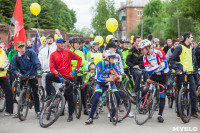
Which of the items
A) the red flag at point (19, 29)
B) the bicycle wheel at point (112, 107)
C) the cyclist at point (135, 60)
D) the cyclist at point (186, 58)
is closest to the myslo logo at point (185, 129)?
the cyclist at point (186, 58)

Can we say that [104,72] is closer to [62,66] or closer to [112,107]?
[112,107]

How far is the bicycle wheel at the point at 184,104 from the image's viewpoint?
7.87 m

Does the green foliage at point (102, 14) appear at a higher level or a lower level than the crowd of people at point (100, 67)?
higher

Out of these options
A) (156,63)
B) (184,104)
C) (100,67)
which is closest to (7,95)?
(100,67)

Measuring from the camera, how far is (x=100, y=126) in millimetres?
7797

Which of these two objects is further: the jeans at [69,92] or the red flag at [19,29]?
the red flag at [19,29]

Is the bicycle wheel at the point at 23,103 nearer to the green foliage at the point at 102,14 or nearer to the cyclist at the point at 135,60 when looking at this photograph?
the cyclist at the point at 135,60

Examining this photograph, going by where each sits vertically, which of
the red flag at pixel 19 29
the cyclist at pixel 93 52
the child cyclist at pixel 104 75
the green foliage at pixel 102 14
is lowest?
the child cyclist at pixel 104 75

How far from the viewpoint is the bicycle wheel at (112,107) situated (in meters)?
7.77

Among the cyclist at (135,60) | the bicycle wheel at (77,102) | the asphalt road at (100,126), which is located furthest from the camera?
the cyclist at (135,60)

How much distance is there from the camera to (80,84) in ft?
30.8

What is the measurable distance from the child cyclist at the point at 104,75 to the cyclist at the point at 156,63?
0.79 metres

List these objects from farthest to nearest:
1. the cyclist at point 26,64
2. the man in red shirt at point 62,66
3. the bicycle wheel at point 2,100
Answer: the bicycle wheel at point 2,100 → the cyclist at point 26,64 → the man in red shirt at point 62,66

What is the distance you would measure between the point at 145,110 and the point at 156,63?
3.87 ft
